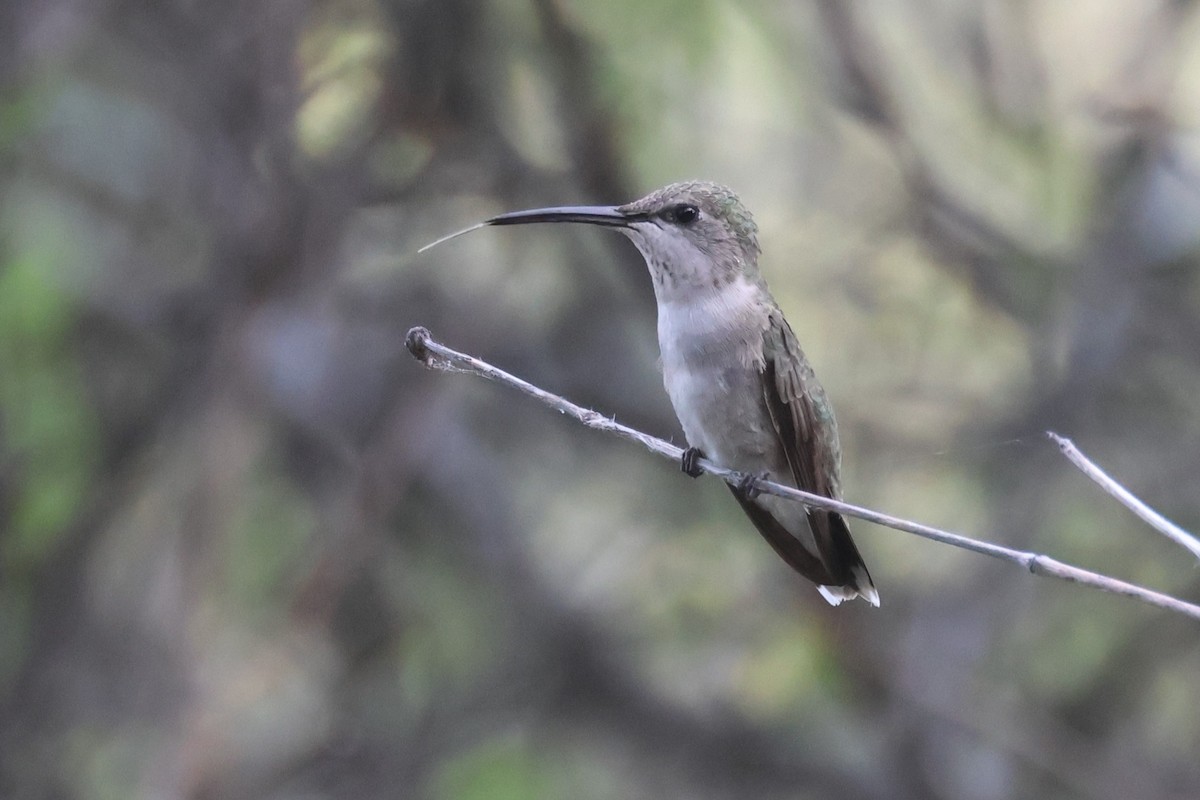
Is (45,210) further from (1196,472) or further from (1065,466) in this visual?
(1196,472)

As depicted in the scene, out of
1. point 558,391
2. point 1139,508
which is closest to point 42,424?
point 558,391

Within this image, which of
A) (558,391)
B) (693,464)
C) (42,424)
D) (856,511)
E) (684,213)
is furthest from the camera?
(558,391)

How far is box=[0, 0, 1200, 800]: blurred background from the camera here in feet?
17.0

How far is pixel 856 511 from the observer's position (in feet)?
5.88

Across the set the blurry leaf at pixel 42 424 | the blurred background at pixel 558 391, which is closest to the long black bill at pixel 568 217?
the blurred background at pixel 558 391

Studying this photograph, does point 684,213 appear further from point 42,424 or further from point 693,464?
point 42,424

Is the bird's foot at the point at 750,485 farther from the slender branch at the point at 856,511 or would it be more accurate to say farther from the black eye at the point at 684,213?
the black eye at the point at 684,213

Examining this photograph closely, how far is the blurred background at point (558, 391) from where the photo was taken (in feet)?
17.0

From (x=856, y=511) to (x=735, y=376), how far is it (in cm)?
112

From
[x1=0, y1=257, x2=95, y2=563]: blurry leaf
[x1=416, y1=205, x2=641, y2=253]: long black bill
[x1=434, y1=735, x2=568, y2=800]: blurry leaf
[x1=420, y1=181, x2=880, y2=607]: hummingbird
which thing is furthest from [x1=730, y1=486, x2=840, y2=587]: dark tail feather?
[x1=0, y1=257, x2=95, y2=563]: blurry leaf

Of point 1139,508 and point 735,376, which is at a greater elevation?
point 735,376

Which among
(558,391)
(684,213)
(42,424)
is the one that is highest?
(558,391)

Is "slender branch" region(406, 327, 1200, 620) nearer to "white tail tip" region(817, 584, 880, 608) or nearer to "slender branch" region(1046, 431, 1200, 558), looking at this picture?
"slender branch" region(1046, 431, 1200, 558)

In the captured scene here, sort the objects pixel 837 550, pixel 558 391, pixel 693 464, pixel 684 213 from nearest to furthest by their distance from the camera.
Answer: pixel 837 550
pixel 693 464
pixel 684 213
pixel 558 391
